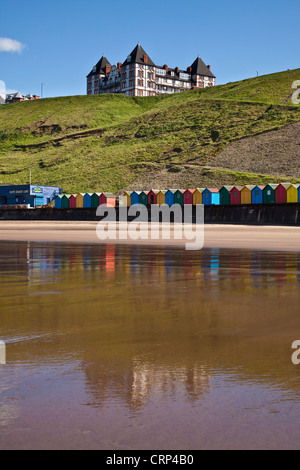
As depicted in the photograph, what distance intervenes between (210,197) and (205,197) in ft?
2.24

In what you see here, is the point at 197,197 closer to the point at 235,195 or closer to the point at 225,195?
the point at 225,195

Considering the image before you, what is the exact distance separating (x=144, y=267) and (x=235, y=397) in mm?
9375

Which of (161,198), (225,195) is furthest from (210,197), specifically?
(161,198)

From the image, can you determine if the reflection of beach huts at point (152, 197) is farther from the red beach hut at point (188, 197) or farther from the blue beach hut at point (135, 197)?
the red beach hut at point (188, 197)

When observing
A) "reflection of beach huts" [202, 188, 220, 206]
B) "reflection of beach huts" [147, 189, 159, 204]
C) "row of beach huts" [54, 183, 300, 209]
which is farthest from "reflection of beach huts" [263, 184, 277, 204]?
"reflection of beach huts" [147, 189, 159, 204]

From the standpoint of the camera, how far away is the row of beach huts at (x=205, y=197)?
2406 inches

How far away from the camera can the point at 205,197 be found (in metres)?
68.9

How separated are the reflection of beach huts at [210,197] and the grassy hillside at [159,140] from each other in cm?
2134

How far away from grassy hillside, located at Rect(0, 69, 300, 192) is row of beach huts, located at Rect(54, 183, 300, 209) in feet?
59.0

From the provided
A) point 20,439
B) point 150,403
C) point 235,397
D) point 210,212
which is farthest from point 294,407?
point 210,212

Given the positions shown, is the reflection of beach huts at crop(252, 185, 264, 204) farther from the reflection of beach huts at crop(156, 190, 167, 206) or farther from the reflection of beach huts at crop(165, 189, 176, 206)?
the reflection of beach huts at crop(156, 190, 167, 206)

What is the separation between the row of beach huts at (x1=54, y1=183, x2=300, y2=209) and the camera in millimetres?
61125

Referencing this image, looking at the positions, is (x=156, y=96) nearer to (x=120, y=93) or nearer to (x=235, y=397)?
(x=120, y=93)

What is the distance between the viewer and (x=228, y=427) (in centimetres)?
308
